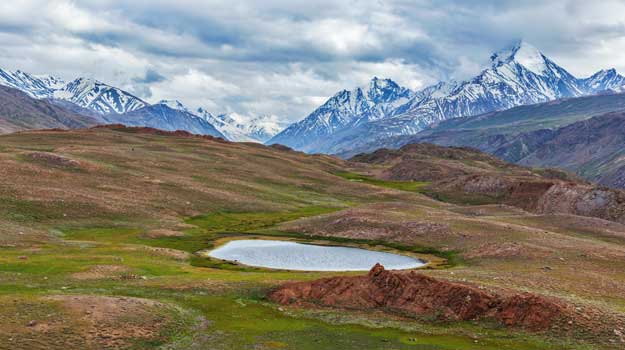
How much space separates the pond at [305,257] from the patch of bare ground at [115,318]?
1228 inches

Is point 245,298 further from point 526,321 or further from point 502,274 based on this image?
point 502,274

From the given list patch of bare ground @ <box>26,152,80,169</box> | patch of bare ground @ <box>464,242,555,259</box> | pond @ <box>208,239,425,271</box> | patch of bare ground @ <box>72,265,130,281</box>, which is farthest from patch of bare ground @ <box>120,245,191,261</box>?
patch of bare ground @ <box>26,152,80,169</box>

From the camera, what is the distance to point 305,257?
83.8 metres

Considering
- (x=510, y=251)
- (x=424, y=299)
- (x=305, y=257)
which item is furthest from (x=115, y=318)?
(x=510, y=251)

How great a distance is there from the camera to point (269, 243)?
316ft

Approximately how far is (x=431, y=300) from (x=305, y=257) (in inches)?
1485

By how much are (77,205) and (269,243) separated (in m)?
36.8

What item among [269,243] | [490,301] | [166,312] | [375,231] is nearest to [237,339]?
[166,312]

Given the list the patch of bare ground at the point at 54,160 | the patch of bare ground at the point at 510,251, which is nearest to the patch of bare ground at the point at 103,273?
the patch of bare ground at the point at 510,251

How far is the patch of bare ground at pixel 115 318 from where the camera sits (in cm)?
3797

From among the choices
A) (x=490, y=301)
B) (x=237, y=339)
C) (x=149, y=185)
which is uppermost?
(x=149, y=185)

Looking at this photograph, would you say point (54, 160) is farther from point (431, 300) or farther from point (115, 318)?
point (431, 300)

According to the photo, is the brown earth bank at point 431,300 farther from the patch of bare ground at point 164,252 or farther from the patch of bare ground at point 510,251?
the patch of bare ground at point 510,251

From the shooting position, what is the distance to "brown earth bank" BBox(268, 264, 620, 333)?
42969 millimetres
